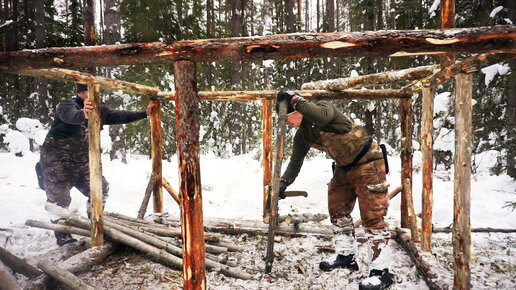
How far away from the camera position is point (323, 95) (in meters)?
4.01

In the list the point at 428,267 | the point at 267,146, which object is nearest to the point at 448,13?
the point at 428,267

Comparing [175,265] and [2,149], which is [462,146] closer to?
[175,265]

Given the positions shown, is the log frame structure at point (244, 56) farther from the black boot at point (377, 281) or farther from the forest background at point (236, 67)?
the forest background at point (236, 67)

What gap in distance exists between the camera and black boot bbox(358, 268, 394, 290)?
2.97m

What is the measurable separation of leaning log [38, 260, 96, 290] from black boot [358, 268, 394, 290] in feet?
10.1

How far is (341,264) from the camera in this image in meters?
3.61

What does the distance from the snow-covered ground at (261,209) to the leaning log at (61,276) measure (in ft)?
3.29

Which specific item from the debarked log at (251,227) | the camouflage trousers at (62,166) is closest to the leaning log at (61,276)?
the camouflage trousers at (62,166)

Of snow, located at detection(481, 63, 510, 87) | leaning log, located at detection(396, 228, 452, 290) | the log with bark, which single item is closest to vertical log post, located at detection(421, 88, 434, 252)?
leaning log, located at detection(396, 228, 452, 290)

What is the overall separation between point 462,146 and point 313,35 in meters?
1.85

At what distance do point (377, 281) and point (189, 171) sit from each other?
2586mm

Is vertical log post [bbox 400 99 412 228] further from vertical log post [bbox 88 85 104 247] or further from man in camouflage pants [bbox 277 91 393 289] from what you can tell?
vertical log post [bbox 88 85 104 247]

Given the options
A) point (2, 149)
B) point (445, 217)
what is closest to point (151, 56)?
point (445, 217)

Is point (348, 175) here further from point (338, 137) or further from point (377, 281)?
point (377, 281)
